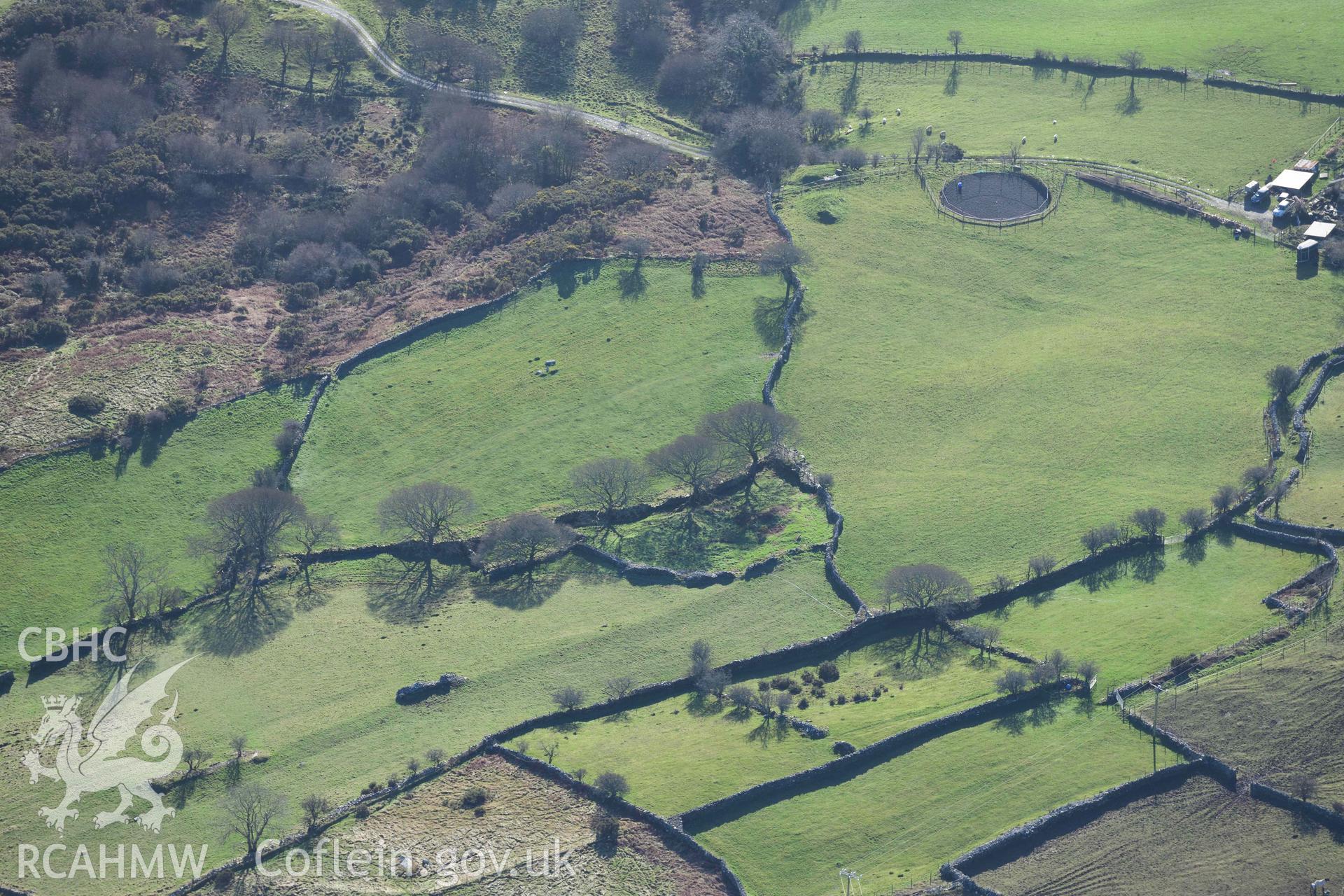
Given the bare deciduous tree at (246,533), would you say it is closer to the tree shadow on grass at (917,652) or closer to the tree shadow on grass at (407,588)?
the tree shadow on grass at (407,588)

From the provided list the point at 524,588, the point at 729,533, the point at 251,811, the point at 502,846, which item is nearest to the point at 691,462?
the point at 729,533

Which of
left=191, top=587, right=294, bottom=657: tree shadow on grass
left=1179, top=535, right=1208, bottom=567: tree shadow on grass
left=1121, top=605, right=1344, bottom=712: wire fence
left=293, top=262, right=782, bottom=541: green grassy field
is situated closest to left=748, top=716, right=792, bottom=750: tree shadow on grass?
left=1121, top=605, right=1344, bottom=712: wire fence

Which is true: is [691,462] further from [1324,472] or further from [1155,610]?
[1324,472]

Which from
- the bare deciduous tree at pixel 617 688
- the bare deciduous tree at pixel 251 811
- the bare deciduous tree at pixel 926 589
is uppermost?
the bare deciduous tree at pixel 926 589

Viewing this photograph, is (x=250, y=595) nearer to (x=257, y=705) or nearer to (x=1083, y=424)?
(x=257, y=705)

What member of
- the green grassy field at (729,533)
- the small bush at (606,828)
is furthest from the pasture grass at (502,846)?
the green grassy field at (729,533)

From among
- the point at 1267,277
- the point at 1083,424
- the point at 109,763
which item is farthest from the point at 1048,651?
the point at 109,763
